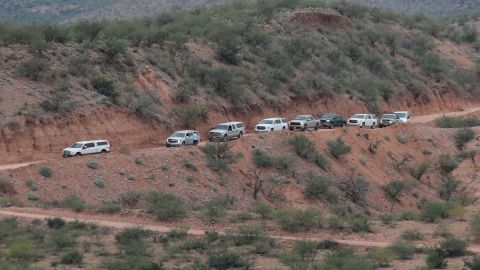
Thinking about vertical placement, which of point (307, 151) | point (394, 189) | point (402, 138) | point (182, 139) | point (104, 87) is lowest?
point (402, 138)

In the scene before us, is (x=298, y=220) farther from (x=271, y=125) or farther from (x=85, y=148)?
(x=271, y=125)

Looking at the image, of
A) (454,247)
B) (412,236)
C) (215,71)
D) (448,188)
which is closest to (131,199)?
(412,236)

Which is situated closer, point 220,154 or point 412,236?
point 412,236

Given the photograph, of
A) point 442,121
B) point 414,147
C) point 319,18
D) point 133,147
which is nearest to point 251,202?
point 133,147

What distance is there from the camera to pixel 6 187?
39250 millimetres

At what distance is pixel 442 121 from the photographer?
70938 mm

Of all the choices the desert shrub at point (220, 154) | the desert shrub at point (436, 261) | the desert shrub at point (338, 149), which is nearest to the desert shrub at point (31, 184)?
the desert shrub at point (220, 154)

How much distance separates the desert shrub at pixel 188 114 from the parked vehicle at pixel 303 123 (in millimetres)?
6754

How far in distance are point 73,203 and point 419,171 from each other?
28044mm

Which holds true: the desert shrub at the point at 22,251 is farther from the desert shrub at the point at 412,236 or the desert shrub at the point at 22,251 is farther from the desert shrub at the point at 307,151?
the desert shrub at the point at 307,151

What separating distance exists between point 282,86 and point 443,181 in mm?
20113

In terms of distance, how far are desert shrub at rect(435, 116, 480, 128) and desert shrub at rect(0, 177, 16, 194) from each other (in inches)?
1631

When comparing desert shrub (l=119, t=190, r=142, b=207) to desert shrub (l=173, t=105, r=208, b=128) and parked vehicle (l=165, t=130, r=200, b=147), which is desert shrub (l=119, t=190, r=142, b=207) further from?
desert shrub (l=173, t=105, r=208, b=128)

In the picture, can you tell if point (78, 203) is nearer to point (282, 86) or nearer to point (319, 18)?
point (282, 86)
